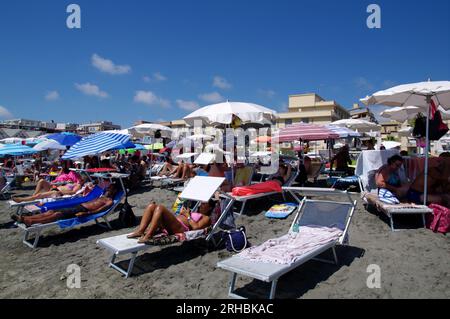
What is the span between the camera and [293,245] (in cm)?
386

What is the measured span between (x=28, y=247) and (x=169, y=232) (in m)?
2.78

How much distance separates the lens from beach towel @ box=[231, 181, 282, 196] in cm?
682

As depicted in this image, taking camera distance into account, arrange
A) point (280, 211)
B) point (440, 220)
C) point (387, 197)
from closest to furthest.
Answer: point (440, 220), point (387, 197), point (280, 211)

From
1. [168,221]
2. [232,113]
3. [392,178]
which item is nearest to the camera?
[168,221]

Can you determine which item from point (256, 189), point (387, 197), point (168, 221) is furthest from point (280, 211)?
point (168, 221)

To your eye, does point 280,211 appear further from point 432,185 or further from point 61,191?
point 61,191

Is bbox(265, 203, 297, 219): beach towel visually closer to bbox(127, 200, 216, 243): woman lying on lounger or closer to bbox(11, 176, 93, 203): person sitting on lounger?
bbox(127, 200, 216, 243): woman lying on lounger

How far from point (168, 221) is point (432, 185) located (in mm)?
5043

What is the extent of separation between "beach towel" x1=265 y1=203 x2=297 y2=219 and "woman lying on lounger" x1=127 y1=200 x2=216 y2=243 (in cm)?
191

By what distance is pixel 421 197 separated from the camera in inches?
216
